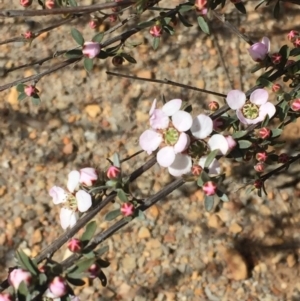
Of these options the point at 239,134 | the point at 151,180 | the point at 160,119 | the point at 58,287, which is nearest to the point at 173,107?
the point at 160,119

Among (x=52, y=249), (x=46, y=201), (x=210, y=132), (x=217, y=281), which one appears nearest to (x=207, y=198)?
(x=210, y=132)

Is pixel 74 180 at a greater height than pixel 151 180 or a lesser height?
greater

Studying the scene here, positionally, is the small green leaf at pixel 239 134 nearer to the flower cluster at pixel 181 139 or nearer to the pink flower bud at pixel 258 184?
the flower cluster at pixel 181 139

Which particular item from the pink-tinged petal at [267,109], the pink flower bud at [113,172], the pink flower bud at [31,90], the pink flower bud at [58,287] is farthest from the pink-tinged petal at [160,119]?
Result: the pink flower bud at [31,90]

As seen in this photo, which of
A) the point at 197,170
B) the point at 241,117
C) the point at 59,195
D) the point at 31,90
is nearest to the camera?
the point at 197,170

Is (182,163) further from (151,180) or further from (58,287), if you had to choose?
(151,180)

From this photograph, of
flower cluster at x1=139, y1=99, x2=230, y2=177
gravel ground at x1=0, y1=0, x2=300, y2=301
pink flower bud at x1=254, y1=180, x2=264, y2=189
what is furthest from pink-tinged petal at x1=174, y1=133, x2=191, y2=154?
gravel ground at x1=0, y1=0, x2=300, y2=301

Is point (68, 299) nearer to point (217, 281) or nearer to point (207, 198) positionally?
point (207, 198)
